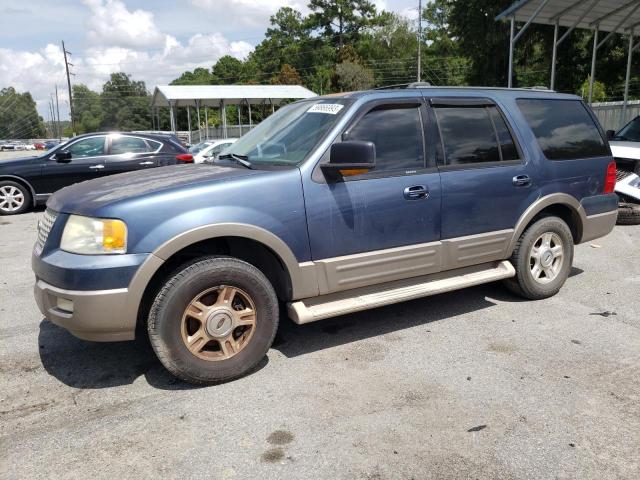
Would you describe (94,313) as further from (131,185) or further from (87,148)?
(87,148)

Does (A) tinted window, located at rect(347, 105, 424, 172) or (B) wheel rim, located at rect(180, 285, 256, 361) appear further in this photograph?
(A) tinted window, located at rect(347, 105, 424, 172)

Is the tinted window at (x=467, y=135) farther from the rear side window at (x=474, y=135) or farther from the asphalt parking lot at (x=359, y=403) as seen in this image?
the asphalt parking lot at (x=359, y=403)

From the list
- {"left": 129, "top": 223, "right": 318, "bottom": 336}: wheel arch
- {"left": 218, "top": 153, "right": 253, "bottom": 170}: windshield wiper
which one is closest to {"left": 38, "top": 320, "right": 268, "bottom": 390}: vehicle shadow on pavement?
{"left": 129, "top": 223, "right": 318, "bottom": 336}: wheel arch

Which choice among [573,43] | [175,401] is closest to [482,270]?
[175,401]

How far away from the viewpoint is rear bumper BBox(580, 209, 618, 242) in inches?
207

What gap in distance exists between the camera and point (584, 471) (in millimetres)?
2588

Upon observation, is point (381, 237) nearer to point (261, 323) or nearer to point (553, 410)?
point (261, 323)

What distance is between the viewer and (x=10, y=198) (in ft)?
35.1

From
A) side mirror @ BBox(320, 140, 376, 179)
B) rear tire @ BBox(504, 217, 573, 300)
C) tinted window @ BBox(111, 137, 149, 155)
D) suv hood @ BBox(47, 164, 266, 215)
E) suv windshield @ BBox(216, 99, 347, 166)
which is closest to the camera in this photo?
suv hood @ BBox(47, 164, 266, 215)

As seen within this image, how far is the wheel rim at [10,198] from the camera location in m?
10.7

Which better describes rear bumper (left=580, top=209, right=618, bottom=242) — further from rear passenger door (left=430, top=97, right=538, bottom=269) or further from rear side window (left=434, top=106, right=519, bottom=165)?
rear side window (left=434, top=106, right=519, bottom=165)

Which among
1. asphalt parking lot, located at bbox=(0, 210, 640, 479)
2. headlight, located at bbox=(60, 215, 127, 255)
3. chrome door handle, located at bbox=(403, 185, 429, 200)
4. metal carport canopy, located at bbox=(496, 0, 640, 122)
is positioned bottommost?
asphalt parking lot, located at bbox=(0, 210, 640, 479)

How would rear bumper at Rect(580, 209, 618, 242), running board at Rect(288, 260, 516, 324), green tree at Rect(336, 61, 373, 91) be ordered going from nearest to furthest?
1. running board at Rect(288, 260, 516, 324)
2. rear bumper at Rect(580, 209, 618, 242)
3. green tree at Rect(336, 61, 373, 91)

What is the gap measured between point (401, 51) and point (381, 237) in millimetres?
81196
